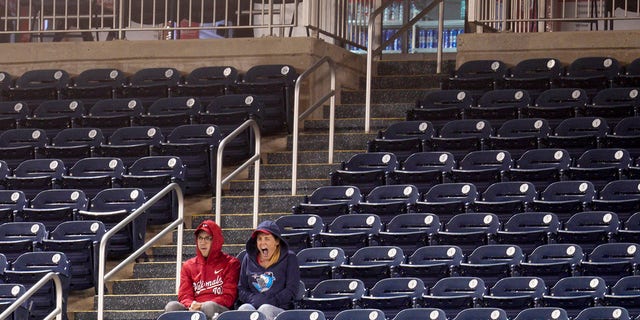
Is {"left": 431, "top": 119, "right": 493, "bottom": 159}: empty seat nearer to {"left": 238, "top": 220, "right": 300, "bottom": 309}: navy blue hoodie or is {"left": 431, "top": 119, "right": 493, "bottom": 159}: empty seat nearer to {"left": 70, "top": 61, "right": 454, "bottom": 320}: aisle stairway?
{"left": 70, "top": 61, "right": 454, "bottom": 320}: aisle stairway

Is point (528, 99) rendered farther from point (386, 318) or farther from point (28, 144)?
point (28, 144)

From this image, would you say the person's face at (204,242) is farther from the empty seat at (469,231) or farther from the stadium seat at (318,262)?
the empty seat at (469,231)

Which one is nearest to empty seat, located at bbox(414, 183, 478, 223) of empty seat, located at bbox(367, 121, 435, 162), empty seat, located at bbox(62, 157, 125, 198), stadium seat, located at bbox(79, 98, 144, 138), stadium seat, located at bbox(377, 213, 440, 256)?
stadium seat, located at bbox(377, 213, 440, 256)

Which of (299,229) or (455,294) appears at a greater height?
(299,229)

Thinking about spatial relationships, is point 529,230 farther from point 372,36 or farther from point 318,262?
point 372,36

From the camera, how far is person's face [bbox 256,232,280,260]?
11.7m

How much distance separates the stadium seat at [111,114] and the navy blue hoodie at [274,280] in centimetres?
423

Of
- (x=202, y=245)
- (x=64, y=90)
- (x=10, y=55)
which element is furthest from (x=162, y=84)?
(x=202, y=245)

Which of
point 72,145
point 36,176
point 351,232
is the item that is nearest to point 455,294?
point 351,232

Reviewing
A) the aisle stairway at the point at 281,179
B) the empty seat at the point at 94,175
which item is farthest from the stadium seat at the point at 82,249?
the empty seat at the point at 94,175

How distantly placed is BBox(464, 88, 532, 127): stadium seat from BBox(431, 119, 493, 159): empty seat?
0.29 metres

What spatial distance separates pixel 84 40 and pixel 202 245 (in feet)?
24.3

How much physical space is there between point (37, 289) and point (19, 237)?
141 cm

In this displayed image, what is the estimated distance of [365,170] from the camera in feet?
46.7
